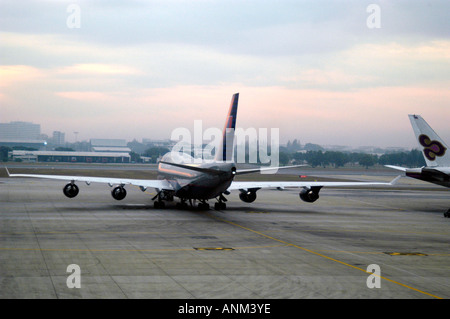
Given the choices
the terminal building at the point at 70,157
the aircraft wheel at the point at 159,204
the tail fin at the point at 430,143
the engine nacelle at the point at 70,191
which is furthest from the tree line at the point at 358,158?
the engine nacelle at the point at 70,191

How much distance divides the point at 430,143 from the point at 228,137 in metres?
21.5

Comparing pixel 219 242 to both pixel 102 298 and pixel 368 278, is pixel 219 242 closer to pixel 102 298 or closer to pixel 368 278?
pixel 368 278

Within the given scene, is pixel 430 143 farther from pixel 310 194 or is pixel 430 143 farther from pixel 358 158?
pixel 358 158

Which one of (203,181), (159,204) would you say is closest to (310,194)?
(203,181)

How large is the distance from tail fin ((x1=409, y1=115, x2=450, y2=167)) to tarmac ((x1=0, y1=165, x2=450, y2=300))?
21.4 ft

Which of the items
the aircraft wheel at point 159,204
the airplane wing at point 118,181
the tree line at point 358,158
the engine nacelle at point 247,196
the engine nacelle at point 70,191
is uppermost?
the tree line at point 358,158

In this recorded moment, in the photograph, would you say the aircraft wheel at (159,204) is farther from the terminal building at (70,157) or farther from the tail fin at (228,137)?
the terminal building at (70,157)

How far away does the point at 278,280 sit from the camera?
20859 mm

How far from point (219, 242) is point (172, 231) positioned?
16.0ft

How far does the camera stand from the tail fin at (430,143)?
5119 centimetres

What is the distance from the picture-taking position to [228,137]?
42312 mm

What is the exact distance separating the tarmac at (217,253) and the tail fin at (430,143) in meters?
6.51

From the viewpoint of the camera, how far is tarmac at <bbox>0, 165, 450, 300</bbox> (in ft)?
62.8
